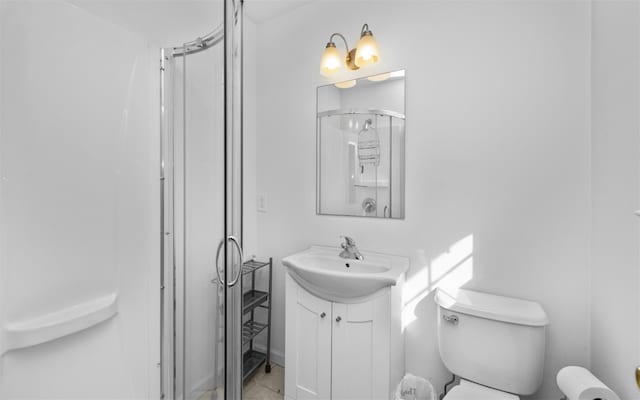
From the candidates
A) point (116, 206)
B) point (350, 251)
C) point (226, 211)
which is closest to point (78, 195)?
point (116, 206)

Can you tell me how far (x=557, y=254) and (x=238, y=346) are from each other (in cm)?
138

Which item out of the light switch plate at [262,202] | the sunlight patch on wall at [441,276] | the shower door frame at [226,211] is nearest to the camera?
the shower door frame at [226,211]

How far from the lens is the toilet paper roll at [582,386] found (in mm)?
882

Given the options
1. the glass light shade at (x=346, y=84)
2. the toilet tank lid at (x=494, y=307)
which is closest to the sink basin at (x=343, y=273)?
the toilet tank lid at (x=494, y=307)

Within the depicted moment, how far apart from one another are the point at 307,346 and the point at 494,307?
36.1 inches

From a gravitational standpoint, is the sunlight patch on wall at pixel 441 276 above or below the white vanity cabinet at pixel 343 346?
above

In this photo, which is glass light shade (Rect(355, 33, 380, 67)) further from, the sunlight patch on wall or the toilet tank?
the toilet tank

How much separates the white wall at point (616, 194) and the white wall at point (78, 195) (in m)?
1.53

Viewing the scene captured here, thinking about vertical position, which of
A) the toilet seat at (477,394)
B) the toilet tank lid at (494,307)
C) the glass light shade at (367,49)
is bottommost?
the toilet seat at (477,394)

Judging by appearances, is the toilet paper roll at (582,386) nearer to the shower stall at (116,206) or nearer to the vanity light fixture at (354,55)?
the shower stall at (116,206)

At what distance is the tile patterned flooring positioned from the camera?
1.67 meters

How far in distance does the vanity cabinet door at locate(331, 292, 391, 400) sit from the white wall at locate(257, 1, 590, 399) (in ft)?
0.96

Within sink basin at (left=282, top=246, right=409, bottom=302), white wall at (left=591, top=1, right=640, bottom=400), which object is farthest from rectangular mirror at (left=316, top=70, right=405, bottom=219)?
white wall at (left=591, top=1, right=640, bottom=400)

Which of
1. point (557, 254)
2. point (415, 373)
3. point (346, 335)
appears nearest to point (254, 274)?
point (346, 335)
